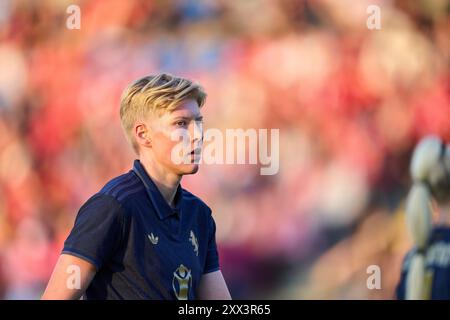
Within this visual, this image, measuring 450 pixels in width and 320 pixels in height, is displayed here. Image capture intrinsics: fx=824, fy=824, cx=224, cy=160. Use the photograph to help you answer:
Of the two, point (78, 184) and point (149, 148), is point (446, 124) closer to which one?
point (78, 184)

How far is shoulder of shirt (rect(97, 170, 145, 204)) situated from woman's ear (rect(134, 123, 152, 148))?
3.3 inches

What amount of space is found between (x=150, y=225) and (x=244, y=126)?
223cm

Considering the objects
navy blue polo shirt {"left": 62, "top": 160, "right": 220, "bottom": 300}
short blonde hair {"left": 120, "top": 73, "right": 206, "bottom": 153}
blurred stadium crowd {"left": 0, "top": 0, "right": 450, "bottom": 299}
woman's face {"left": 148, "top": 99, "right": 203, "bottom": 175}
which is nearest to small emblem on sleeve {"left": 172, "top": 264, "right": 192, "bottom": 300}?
navy blue polo shirt {"left": 62, "top": 160, "right": 220, "bottom": 300}


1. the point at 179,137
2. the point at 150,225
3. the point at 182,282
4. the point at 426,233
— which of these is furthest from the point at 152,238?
the point at 426,233

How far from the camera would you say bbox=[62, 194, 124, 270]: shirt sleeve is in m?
1.88

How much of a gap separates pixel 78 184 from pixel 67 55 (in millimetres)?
665

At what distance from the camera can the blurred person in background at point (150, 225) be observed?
Result: 1896mm

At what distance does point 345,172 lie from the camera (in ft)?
14.0

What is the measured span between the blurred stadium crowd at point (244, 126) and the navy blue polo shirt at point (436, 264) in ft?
0.18

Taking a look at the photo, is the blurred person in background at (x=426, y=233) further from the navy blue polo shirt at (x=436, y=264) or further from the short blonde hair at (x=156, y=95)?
the short blonde hair at (x=156, y=95)

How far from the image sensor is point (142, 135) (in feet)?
7.04

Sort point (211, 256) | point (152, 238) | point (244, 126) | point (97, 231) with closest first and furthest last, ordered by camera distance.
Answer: point (97, 231) → point (152, 238) → point (211, 256) → point (244, 126)

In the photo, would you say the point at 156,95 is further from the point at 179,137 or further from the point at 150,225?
the point at 150,225

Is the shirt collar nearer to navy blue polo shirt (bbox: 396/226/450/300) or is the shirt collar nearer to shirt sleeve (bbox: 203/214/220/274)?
shirt sleeve (bbox: 203/214/220/274)
